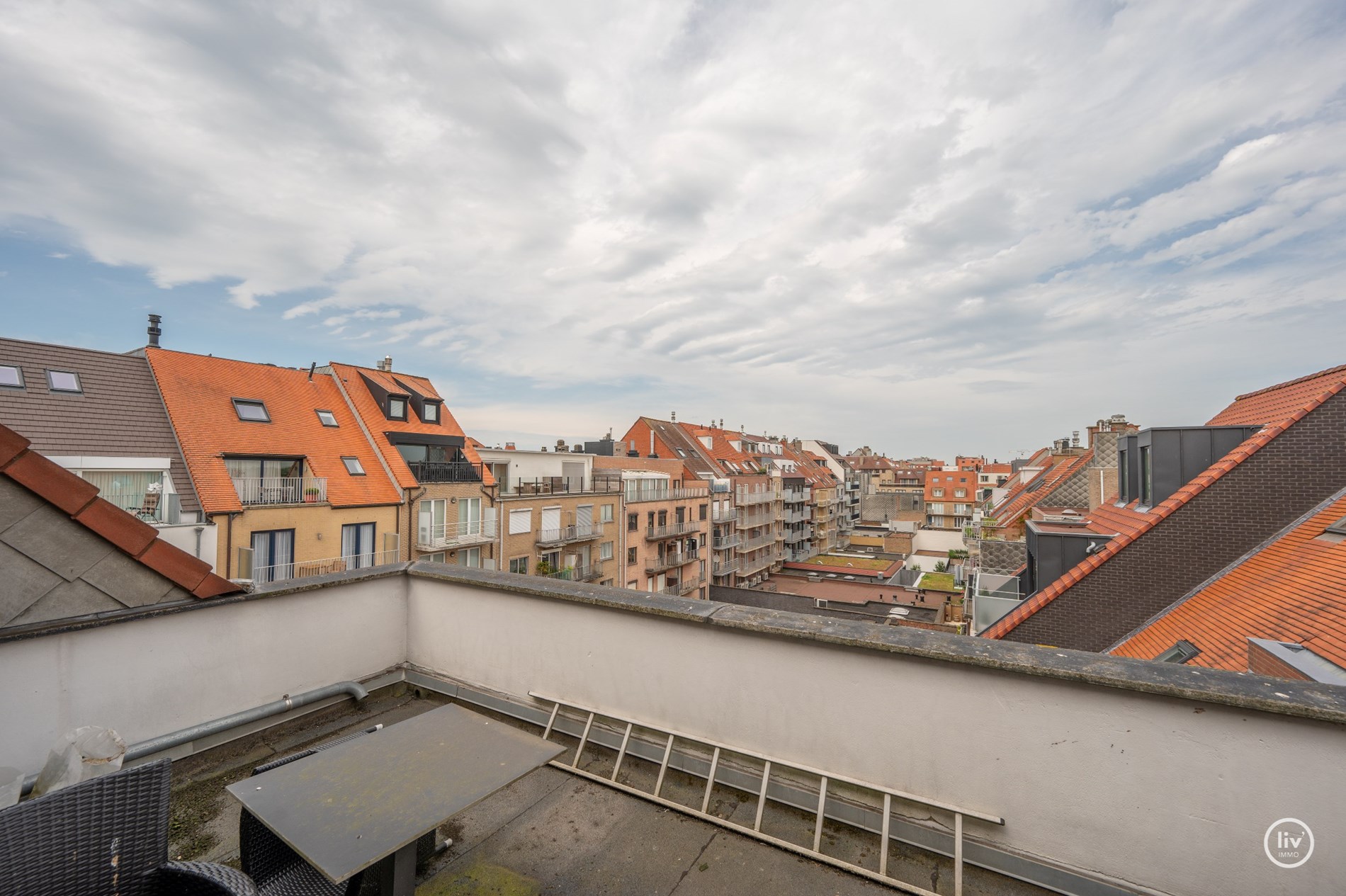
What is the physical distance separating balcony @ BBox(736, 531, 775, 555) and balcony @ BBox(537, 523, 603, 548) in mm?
18832

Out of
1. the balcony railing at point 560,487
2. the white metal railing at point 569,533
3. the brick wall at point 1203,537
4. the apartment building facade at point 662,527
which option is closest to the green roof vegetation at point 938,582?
the apartment building facade at point 662,527

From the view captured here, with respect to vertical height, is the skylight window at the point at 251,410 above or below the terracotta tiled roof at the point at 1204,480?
above

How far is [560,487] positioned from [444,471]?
677 cm

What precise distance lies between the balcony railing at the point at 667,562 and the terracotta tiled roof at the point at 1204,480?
27.8 m

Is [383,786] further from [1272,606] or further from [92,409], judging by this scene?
[92,409]

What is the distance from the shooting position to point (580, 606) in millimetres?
3779

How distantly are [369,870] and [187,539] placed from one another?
56.6ft

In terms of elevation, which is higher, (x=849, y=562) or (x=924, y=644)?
(x=924, y=644)

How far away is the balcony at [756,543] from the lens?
155 feet

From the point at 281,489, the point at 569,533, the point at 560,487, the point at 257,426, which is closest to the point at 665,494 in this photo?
the point at 560,487

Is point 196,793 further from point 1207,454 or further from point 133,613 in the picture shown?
point 1207,454

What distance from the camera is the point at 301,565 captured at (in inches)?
695

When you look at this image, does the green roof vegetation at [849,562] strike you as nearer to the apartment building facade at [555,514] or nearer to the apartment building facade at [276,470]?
the apartment building facade at [555,514]

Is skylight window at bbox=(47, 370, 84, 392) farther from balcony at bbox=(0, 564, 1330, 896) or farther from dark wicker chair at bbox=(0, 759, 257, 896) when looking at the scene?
dark wicker chair at bbox=(0, 759, 257, 896)
